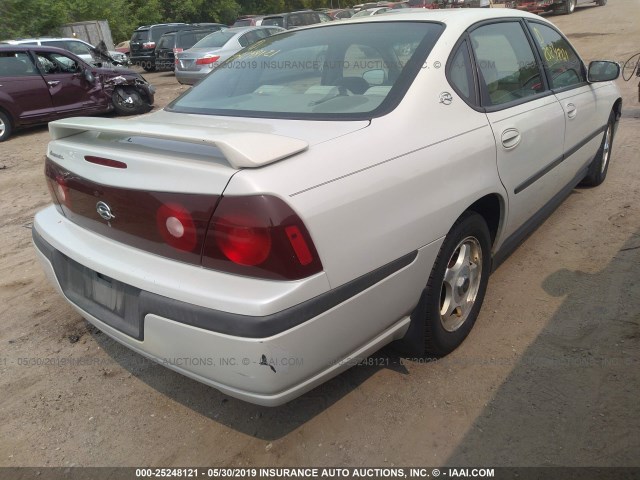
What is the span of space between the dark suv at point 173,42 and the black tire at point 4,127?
8142 mm

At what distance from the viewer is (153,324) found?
6.27 ft

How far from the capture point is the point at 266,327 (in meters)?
1.67

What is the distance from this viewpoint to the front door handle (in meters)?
2.62

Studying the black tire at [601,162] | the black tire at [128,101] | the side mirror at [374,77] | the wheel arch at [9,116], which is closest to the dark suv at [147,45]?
the black tire at [128,101]

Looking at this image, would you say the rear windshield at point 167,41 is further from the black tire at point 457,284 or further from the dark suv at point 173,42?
the black tire at point 457,284

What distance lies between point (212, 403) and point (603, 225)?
3.25 m

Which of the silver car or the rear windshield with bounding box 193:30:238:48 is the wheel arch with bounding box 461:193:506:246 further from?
the rear windshield with bounding box 193:30:238:48

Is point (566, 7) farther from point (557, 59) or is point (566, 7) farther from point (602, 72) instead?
point (557, 59)

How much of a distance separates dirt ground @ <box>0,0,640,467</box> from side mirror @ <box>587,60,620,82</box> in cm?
135

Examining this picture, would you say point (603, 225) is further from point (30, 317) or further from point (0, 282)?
point (0, 282)

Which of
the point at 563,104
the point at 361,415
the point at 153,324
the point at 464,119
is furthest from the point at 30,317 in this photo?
the point at 563,104

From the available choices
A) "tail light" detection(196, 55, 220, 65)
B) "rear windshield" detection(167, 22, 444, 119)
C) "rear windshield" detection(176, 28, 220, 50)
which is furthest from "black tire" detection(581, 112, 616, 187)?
"rear windshield" detection(176, 28, 220, 50)

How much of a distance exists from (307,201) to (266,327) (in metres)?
0.43

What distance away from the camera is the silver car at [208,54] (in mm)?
11555
